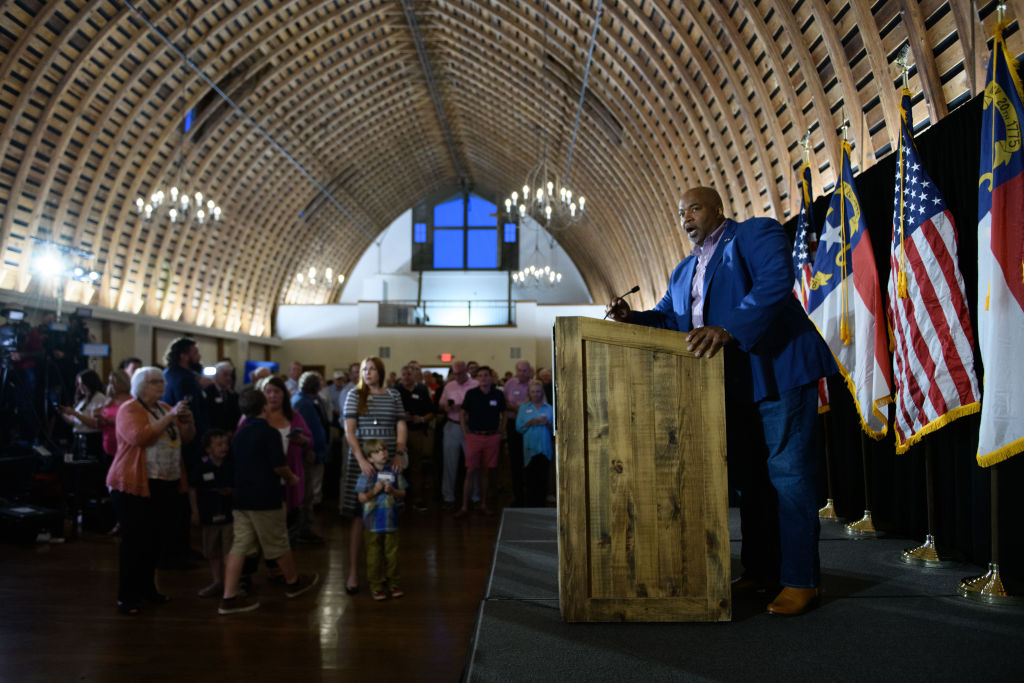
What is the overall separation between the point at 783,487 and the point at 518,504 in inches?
228

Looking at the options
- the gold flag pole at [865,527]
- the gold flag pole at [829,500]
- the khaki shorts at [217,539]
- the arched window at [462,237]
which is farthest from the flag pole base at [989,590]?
the arched window at [462,237]

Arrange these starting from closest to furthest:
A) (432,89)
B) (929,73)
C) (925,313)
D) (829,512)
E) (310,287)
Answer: (925,313)
(929,73)
(829,512)
(432,89)
(310,287)

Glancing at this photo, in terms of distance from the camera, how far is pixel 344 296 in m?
26.4

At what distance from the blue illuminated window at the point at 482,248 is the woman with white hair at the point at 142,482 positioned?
885 inches

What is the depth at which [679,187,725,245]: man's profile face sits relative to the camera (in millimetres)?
2660

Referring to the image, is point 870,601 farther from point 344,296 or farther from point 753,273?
point 344,296

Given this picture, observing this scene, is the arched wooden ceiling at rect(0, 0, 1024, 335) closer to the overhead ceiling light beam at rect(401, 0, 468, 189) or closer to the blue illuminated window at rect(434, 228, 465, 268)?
the overhead ceiling light beam at rect(401, 0, 468, 189)

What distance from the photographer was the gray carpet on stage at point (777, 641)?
72.3 inches

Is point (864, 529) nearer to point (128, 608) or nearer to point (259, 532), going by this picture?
point (259, 532)

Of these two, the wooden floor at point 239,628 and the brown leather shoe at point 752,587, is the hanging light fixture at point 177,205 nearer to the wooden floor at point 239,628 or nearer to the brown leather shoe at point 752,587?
the wooden floor at point 239,628

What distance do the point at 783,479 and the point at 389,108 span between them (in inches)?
713

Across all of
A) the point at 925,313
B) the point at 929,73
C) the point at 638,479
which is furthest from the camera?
A: the point at 929,73

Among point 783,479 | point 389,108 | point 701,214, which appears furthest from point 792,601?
point 389,108

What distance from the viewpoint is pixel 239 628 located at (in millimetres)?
3850
